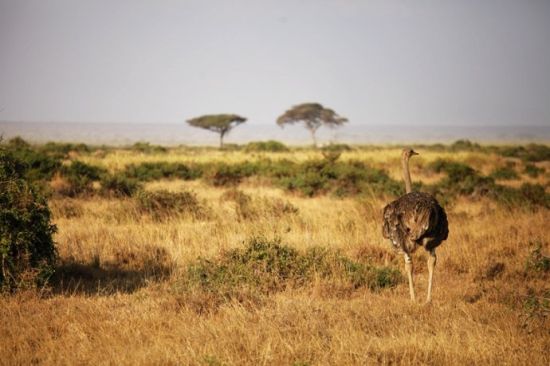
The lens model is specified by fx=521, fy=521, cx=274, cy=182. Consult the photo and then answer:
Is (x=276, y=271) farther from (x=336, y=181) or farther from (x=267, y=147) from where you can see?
(x=267, y=147)

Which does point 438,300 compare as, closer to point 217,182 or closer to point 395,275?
point 395,275

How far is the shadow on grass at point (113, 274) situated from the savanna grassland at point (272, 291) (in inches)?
1.1

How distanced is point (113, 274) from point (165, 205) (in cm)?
460

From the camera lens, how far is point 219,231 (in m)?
9.77

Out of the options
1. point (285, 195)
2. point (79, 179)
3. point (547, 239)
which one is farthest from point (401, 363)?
point (79, 179)

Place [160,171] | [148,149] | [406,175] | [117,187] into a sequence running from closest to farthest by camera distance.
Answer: [406,175] < [117,187] < [160,171] < [148,149]

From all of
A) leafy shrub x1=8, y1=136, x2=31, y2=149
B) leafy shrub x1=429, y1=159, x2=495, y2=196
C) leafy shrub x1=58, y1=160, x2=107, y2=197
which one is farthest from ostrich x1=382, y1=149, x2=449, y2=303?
leafy shrub x1=8, y1=136, x2=31, y2=149

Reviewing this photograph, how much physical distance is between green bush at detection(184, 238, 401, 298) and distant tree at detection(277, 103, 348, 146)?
64.9m

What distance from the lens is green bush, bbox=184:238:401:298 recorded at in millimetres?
6555

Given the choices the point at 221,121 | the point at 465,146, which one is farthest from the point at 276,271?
the point at 221,121

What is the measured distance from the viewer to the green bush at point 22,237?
606cm

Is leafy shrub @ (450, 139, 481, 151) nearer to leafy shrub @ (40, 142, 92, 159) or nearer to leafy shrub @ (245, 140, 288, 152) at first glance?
leafy shrub @ (245, 140, 288, 152)

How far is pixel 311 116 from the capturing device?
239 ft

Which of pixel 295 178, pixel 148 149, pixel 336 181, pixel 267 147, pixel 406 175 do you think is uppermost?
pixel 267 147
